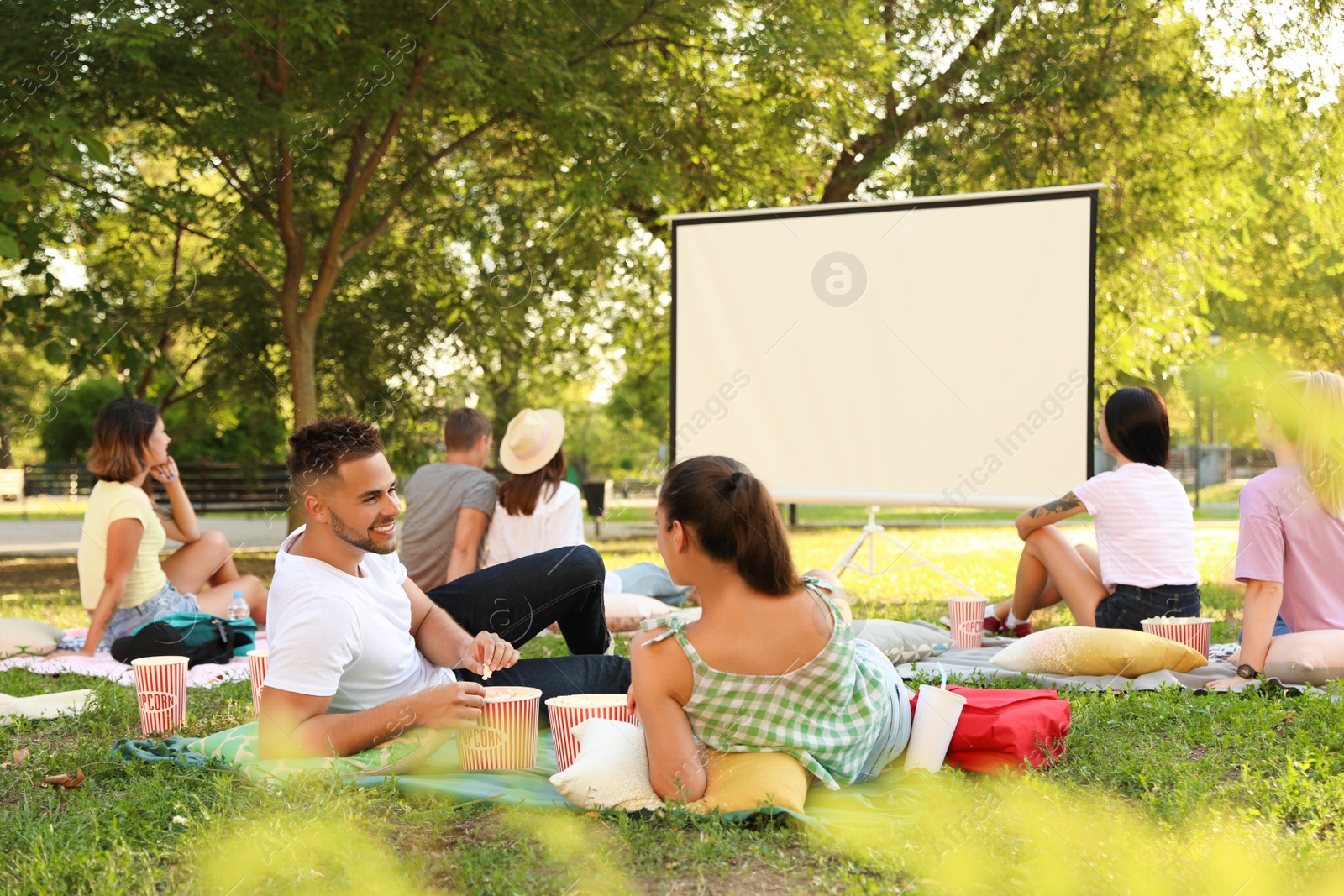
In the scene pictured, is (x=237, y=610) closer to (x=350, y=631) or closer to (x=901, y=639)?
(x=350, y=631)

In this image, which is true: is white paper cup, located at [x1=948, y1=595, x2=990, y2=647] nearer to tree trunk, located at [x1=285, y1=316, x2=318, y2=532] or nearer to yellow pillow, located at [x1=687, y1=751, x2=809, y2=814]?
yellow pillow, located at [x1=687, y1=751, x2=809, y2=814]

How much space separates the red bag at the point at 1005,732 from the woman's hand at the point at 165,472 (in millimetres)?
4175

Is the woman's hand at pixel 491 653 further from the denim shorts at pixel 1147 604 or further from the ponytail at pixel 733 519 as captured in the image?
the denim shorts at pixel 1147 604

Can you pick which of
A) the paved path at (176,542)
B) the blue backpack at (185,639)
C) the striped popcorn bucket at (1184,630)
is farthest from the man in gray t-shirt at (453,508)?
the paved path at (176,542)

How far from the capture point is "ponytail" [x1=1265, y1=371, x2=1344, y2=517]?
415cm

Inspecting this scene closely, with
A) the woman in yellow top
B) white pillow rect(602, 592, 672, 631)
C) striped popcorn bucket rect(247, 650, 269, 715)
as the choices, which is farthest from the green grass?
white pillow rect(602, 592, 672, 631)

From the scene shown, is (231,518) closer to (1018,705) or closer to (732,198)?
(732,198)

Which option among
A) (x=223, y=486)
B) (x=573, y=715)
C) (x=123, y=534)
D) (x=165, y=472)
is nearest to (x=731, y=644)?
(x=573, y=715)

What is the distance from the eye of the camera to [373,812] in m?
2.80

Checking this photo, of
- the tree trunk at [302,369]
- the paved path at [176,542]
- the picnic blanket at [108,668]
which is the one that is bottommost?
the paved path at [176,542]

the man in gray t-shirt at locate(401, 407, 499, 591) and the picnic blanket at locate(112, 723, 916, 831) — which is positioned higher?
the man in gray t-shirt at locate(401, 407, 499, 591)

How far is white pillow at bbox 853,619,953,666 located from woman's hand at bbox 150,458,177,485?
11.8ft

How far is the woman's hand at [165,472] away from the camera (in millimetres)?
5738

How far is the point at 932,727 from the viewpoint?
314cm
